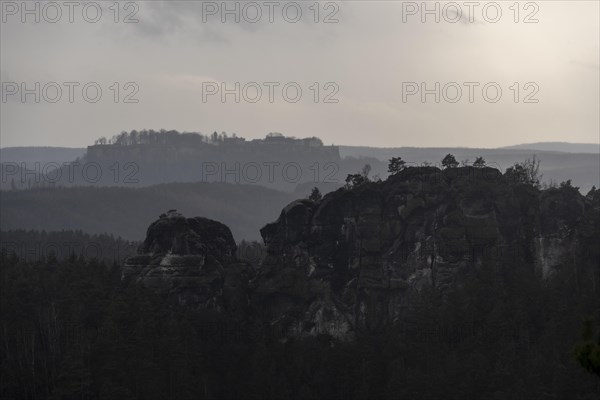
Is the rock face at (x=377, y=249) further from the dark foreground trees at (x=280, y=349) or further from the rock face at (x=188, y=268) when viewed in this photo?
the dark foreground trees at (x=280, y=349)

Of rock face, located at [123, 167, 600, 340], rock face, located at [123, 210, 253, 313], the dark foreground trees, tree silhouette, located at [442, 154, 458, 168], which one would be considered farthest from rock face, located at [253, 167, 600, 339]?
tree silhouette, located at [442, 154, 458, 168]

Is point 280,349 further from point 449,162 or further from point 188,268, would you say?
point 449,162

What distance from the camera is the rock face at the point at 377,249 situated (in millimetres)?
119938

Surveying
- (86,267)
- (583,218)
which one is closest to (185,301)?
(86,267)

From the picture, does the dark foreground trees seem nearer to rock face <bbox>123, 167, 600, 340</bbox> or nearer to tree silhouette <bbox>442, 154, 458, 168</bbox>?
rock face <bbox>123, 167, 600, 340</bbox>

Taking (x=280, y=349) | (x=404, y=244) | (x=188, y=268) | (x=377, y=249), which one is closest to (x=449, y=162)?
(x=404, y=244)

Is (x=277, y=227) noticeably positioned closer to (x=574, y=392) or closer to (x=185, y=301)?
(x=185, y=301)

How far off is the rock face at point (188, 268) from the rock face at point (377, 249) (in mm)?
117

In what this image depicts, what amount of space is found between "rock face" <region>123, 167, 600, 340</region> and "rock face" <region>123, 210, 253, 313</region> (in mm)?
117

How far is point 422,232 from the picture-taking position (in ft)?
400

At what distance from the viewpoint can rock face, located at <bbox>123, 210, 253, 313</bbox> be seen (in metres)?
122

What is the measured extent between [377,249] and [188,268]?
65.3 ft

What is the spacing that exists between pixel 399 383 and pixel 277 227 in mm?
31205

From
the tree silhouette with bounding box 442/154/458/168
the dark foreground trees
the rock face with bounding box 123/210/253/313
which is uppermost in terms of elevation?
the tree silhouette with bounding box 442/154/458/168
